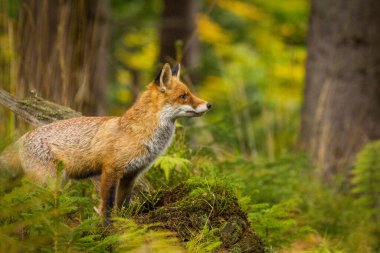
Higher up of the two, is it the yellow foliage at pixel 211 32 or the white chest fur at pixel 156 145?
the white chest fur at pixel 156 145

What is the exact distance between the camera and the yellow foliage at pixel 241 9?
18.0 metres

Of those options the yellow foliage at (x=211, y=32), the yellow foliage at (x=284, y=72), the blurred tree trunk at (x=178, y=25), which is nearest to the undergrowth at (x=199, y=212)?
the blurred tree trunk at (x=178, y=25)

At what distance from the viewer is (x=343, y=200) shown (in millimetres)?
8609

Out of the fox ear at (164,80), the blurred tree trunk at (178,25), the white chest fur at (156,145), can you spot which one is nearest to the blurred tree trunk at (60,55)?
the fox ear at (164,80)

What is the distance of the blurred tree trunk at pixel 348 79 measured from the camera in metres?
10.9

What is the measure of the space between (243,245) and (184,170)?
168 cm

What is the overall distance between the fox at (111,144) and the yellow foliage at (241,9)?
11.9 meters

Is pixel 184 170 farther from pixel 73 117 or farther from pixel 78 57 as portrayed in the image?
pixel 78 57

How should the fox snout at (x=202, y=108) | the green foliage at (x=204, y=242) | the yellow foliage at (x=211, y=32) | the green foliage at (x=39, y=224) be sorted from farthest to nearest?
the yellow foliage at (x=211, y=32) → the fox snout at (x=202, y=108) → the green foliage at (x=204, y=242) → the green foliage at (x=39, y=224)

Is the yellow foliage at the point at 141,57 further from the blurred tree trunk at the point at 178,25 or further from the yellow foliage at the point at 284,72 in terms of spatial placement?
the yellow foliage at the point at 284,72

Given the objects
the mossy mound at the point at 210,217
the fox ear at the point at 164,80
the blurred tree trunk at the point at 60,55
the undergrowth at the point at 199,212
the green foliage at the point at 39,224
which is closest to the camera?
the green foliage at the point at 39,224

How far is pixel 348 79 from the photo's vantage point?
431 inches

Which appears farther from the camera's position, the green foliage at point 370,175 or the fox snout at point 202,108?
the green foliage at point 370,175

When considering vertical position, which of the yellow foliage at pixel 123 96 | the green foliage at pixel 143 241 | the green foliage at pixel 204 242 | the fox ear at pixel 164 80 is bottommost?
the yellow foliage at pixel 123 96
